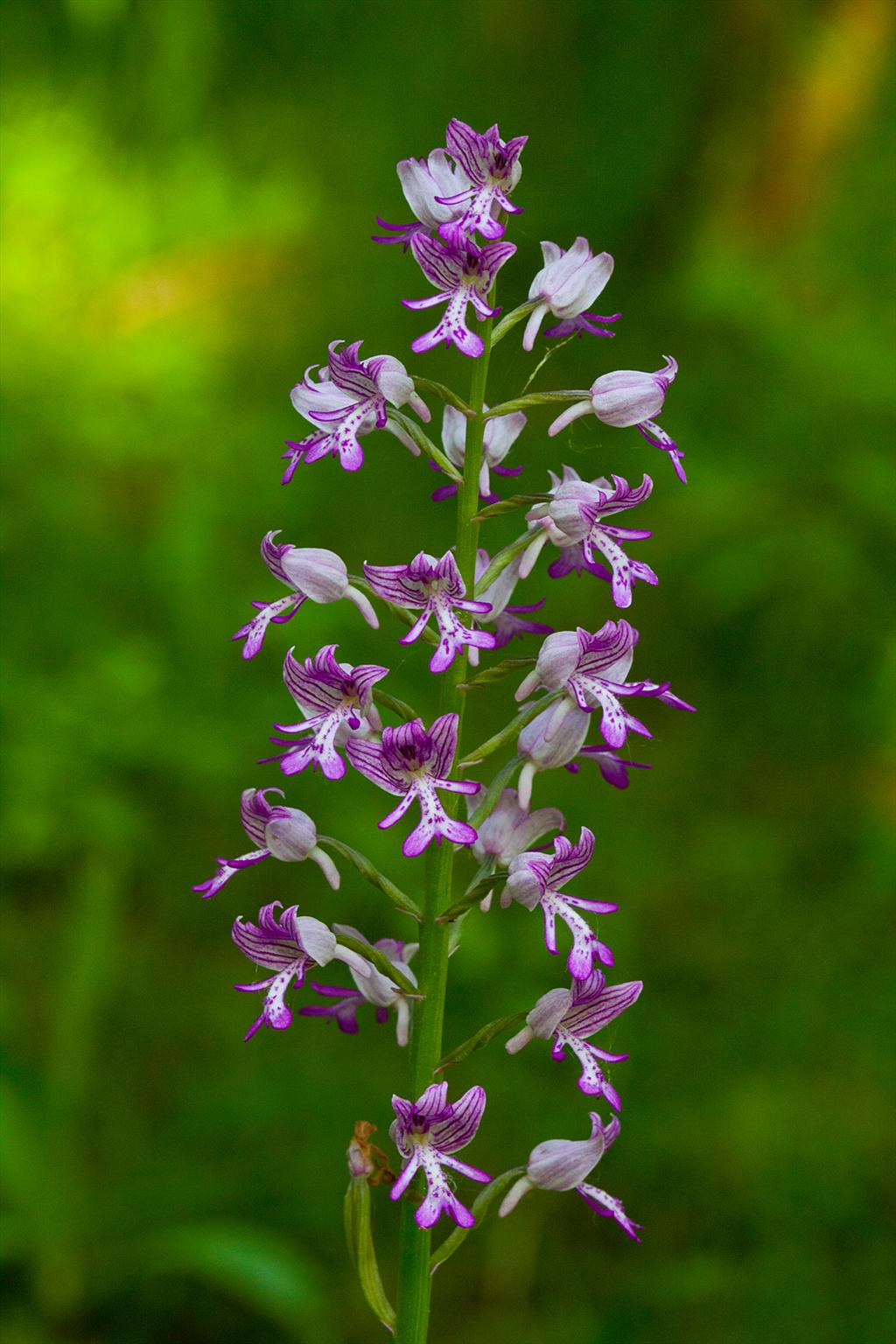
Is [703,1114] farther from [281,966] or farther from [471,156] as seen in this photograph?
[471,156]

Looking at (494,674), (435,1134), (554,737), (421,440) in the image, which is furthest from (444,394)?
(435,1134)

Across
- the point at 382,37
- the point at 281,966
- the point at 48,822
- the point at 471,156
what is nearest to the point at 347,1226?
the point at 281,966

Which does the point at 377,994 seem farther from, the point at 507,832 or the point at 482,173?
the point at 482,173

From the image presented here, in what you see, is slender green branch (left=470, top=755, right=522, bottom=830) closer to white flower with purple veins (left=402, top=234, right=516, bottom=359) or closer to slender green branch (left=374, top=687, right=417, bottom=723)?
slender green branch (left=374, top=687, right=417, bottom=723)

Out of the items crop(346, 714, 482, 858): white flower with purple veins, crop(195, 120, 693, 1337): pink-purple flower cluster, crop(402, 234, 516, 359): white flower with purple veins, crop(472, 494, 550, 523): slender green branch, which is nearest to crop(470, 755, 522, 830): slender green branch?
crop(195, 120, 693, 1337): pink-purple flower cluster

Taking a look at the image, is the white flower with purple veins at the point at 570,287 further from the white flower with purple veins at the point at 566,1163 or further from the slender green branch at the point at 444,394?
the white flower with purple veins at the point at 566,1163

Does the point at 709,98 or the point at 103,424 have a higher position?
the point at 709,98

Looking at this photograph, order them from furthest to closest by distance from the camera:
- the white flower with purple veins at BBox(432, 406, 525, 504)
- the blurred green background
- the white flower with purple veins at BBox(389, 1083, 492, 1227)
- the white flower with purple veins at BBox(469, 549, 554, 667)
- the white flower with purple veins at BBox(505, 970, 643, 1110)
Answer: the blurred green background
the white flower with purple veins at BBox(432, 406, 525, 504)
the white flower with purple veins at BBox(469, 549, 554, 667)
the white flower with purple veins at BBox(505, 970, 643, 1110)
the white flower with purple veins at BBox(389, 1083, 492, 1227)
